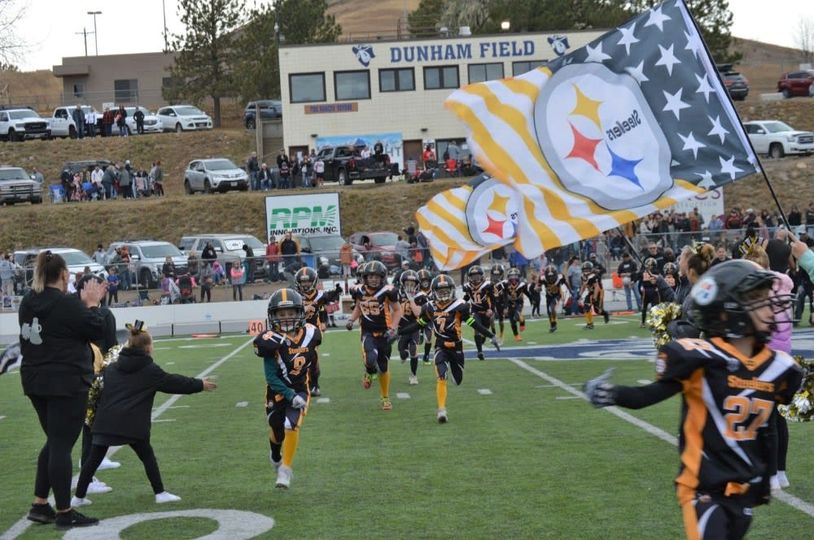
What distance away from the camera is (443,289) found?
14883 mm

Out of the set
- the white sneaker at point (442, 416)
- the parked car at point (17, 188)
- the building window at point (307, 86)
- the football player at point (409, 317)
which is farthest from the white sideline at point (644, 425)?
the building window at point (307, 86)

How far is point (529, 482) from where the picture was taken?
9805mm

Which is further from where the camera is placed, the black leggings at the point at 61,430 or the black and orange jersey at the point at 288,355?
the black and orange jersey at the point at 288,355

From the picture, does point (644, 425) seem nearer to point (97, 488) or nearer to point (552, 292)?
point (97, 488)

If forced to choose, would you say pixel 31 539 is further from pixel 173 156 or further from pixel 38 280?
pixel 173 156

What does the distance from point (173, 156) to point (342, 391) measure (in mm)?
46428

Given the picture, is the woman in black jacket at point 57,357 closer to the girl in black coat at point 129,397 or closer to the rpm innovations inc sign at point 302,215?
the girl in black coat at point 129,397

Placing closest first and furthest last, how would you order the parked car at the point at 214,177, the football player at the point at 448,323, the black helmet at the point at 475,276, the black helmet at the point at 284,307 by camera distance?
1. the black helmet at the point at 284,307
2. the football player at the point at 448,323
3. the black helmet at the point at 475,276
4. the parked car at the point at 214,177

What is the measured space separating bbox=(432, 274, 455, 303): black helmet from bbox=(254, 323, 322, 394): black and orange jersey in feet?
14.9

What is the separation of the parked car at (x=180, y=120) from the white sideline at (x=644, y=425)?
45440 mm

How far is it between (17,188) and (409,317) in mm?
34932

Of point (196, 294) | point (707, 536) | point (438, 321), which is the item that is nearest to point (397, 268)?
point (196, 294)

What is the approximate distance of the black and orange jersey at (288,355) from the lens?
10.1 metres

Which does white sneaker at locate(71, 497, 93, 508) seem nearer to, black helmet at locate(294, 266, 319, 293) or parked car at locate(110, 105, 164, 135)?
black helmet at locate(294, 266, 319, 293)
